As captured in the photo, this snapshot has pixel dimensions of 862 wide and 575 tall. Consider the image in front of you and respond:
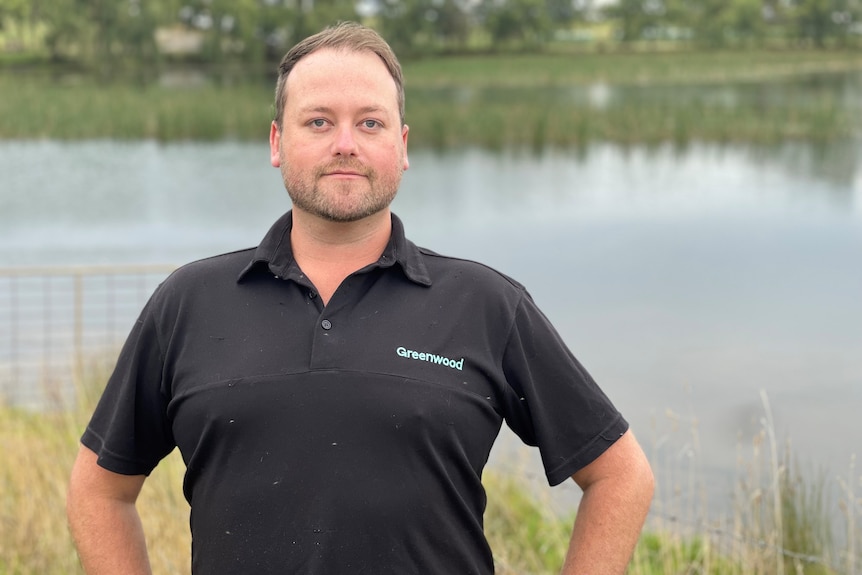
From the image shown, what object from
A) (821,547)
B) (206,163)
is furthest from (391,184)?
(206,163)

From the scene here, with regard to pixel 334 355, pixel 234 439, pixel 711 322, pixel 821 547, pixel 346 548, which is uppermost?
pixel 334 355

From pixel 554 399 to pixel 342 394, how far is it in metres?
0.34

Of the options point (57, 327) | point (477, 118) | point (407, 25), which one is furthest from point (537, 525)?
point (407, 25)

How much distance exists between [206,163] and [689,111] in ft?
31.5

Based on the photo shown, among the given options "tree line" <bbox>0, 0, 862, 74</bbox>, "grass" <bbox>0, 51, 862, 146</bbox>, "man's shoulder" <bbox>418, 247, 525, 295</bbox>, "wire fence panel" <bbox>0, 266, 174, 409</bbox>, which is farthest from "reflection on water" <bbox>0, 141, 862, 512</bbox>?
"tree line" <bbox>0, 0, 862, 74</bbox>

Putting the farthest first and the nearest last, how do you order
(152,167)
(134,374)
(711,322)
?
1. (152,167)
2. (711,322)
3. (134,374)

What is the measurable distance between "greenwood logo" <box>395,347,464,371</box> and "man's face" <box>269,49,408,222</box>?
23 cm

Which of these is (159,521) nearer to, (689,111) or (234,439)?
(234,439)

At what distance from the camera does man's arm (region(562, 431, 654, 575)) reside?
1787 mm

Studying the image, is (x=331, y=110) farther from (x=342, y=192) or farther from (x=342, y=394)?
(x=342, y=394)

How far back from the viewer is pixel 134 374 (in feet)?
5.80

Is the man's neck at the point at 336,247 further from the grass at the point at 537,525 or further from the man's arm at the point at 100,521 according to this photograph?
the grass at the point at 537,525

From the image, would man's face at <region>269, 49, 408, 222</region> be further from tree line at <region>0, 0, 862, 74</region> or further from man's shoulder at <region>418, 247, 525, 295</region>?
tree line at <region>0, 0, 862, 74</region>

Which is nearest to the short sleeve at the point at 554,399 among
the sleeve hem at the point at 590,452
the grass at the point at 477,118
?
the sleeve hem at the point at 590,452
